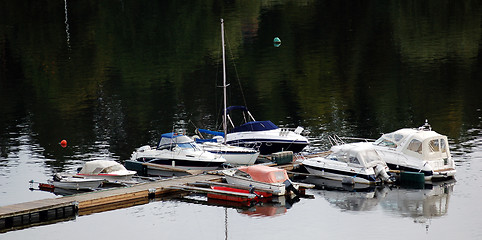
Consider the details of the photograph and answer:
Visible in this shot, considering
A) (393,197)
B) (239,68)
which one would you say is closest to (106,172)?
(393,197)

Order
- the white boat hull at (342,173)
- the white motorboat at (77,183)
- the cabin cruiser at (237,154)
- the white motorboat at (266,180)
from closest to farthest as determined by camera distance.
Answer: the white motorboat at (266,180)
the white motorboat at (77,183)
the white boat hull at (342,173)
the cabin cruiser at (237,154)

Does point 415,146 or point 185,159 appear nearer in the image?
point 415,146

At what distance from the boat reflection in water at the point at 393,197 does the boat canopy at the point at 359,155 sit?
1.87 metres

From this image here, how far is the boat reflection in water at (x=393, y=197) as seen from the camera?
6022 centimetres

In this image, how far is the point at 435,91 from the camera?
10762 centimetres

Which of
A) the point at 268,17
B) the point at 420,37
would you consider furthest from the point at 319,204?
the point at 268,17

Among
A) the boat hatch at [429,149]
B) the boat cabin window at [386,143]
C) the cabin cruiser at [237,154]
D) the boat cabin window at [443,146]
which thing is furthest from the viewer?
the cabin cruiser at [237,154]

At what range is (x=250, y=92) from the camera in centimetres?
11181

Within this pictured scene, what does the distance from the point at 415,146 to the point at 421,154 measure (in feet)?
3.00

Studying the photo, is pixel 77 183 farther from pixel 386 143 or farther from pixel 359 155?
pixel 386 143

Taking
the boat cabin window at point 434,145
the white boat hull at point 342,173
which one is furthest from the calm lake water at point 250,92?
the boat cabin window at point 434,145

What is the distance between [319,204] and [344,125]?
2944 cm

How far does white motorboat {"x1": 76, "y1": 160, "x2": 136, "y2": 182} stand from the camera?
2662 inches

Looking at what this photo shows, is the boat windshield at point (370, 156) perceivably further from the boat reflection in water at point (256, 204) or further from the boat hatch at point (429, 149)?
the boat reflection in water at point (256, 204)
